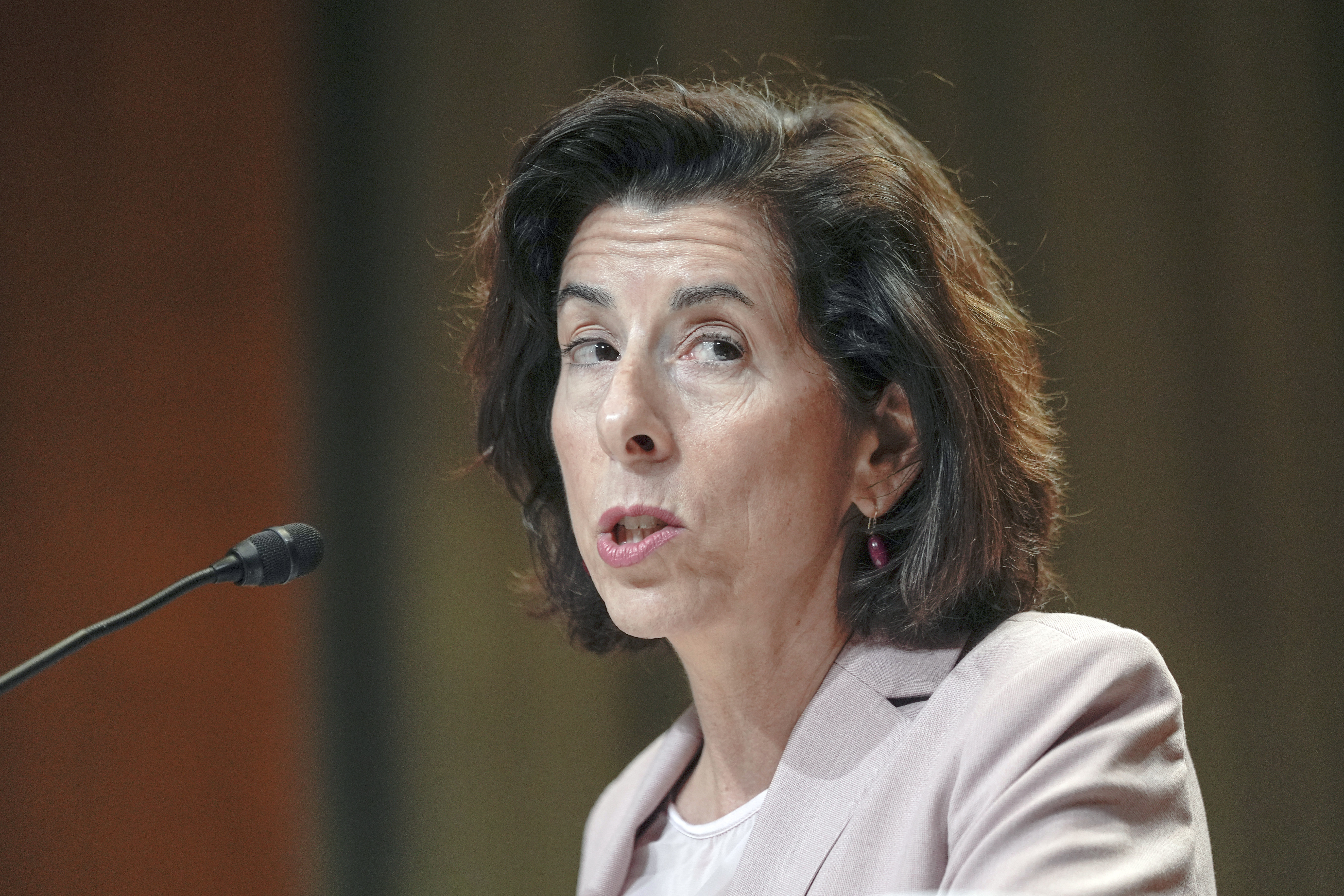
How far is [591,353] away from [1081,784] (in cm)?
89

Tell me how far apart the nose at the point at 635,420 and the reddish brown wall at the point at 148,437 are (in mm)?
1722

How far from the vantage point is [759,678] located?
165cm

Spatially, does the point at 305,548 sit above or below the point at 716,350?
below

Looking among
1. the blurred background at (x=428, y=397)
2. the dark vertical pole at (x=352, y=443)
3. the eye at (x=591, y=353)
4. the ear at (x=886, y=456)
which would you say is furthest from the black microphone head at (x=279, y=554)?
the dark vertical pole at (x=352, y=443)

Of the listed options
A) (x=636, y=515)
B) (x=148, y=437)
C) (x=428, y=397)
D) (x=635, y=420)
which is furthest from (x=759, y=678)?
(x=148, y=437)

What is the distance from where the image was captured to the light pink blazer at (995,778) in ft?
3.76

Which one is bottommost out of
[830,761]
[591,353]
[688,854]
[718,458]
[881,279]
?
[688,854]

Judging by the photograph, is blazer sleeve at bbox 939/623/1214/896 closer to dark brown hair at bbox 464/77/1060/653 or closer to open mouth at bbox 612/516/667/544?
dark brown hair at bbox 464/77/1060/653

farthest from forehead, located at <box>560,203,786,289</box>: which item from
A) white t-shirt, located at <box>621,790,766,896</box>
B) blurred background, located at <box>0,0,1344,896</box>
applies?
blurred background, located at <box>0,0,1344,896</box>

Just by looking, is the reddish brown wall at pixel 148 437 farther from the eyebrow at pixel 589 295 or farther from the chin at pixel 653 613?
the chin at pixel 653 613

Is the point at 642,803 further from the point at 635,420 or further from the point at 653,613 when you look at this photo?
the point at 635,420

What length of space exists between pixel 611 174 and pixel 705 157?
0.15 m

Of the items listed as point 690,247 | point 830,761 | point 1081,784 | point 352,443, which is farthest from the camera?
point 352,443

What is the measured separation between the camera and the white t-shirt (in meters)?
1.65
